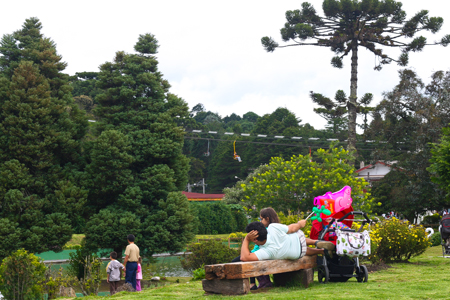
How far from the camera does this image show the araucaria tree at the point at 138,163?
15.3 m

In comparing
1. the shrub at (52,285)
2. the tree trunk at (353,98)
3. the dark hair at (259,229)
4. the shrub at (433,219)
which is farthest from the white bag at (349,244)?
the shrub at (433,219)

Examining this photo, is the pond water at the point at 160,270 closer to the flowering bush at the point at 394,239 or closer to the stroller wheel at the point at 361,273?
the flowering bush at the point at 394,239

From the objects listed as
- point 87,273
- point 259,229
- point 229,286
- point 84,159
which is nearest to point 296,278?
point 259,229

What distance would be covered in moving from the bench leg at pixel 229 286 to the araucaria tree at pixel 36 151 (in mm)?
10365

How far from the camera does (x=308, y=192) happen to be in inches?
651

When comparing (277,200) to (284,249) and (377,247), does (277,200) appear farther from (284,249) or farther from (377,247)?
(284,249)

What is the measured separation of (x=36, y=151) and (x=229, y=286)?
38.2 ft

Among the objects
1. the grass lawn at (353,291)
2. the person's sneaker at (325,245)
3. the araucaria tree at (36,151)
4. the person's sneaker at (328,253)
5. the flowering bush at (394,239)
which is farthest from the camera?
the araucaria tree at (36,151)

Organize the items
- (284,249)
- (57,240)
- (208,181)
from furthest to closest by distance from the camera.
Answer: (208,181), (57,240), (284,249)

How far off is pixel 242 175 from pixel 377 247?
55.8 m

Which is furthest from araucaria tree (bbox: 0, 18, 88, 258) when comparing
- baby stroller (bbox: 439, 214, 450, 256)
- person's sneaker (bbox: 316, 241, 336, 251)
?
Answer: baby stroller (bbox: 439, 214, 450, 256)

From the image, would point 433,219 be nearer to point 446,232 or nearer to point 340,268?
point 446,232

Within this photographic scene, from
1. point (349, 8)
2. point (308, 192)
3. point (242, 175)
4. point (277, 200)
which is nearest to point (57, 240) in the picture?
point (277, 200)

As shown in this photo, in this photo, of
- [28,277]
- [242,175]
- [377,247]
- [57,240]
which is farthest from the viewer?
[242,175]
